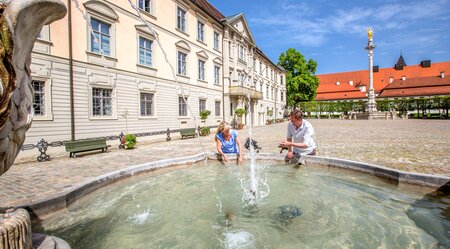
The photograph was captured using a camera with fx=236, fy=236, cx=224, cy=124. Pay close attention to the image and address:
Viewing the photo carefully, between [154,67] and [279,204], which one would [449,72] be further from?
[279,204]

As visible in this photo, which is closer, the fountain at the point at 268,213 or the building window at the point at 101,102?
the fountain at the point at 268,213

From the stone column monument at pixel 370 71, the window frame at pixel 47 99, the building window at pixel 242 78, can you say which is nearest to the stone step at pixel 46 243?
the window frame at pixel 47 99

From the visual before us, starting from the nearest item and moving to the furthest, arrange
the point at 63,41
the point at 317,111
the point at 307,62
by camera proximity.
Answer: the point at 63,41
the point at 307,62
the point at 317,111

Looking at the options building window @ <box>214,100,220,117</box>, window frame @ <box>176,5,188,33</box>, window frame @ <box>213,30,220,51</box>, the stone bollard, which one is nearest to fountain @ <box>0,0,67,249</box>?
the stone bollard

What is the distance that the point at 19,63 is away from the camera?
Answer: 178 centimetres

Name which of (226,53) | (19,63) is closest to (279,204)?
(19,63)

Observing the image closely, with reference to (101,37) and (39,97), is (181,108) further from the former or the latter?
(39,97)

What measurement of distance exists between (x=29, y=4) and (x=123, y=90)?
47.8 ft

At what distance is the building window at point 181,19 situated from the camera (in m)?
20.2

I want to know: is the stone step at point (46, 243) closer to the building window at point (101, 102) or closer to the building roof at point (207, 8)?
the building window at point (101, 102)

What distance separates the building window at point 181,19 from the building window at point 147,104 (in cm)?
706

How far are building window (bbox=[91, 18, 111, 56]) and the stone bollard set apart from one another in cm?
1373

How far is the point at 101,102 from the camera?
1398cm

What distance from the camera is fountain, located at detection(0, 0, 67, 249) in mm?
1553
